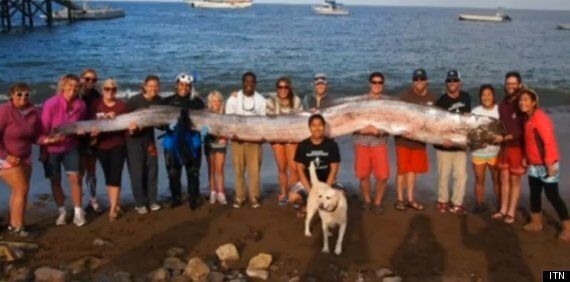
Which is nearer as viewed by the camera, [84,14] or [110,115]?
[110,115]

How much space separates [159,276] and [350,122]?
3.18 m

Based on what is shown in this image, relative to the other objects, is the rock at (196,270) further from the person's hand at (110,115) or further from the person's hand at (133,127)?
the person's hand at (110,115)

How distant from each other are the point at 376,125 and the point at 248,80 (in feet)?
5.80

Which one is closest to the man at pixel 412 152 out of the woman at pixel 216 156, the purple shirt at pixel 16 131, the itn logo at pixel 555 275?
the itn logo at pixel 555 275

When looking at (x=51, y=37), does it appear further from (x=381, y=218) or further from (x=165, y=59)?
(x=381, y=218)

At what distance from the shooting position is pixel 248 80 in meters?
7.99

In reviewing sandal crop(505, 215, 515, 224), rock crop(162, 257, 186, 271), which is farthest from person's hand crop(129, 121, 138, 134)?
sandal crop(505, 215, 515, 224)

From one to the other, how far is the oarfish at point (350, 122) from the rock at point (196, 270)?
2.25 metres

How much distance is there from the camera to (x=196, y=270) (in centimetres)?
604

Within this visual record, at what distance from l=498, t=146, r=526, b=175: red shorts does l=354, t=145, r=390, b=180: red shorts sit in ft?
4.75

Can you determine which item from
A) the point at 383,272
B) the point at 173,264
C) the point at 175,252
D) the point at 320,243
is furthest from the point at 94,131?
the point at 383,272

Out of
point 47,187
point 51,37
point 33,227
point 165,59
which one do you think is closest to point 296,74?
point 165,59

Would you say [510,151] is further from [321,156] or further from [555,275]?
[321,156]

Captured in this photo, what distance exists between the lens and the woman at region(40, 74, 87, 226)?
721cm
